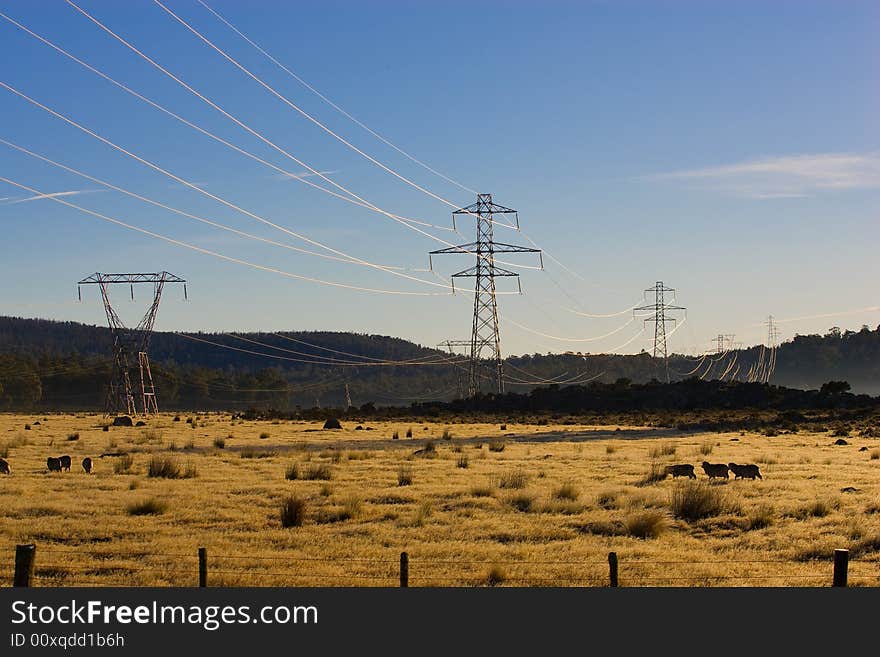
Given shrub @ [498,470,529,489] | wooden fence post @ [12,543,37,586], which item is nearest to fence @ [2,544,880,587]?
wooden fence post @ [12,543,37,586]

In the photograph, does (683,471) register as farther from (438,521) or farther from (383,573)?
(383,573)

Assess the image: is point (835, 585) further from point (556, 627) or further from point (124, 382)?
point (124, 382)

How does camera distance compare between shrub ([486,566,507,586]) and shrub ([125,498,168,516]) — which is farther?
shrub ([125,498,168,516])

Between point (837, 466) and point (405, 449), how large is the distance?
22.3 metres

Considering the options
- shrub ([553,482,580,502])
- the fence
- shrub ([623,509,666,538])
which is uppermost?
shrub ([553,482,580,502])

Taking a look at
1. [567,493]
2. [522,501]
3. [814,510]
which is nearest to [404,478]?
[567,493]

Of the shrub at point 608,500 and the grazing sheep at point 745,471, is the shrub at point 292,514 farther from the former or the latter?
the grazing sheep at point 745,471

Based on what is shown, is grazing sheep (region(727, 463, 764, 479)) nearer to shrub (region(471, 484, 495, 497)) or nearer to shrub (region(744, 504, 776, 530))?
shrub (region(744, 504, 776, 530))

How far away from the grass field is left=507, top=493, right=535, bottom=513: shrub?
0.56 feet

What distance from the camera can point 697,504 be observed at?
2734 centimetres

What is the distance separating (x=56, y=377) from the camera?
199 metres

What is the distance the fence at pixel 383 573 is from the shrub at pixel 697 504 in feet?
19.5

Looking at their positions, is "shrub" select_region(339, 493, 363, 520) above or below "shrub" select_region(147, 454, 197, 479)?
below

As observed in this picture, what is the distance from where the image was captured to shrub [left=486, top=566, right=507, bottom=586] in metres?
18.9
